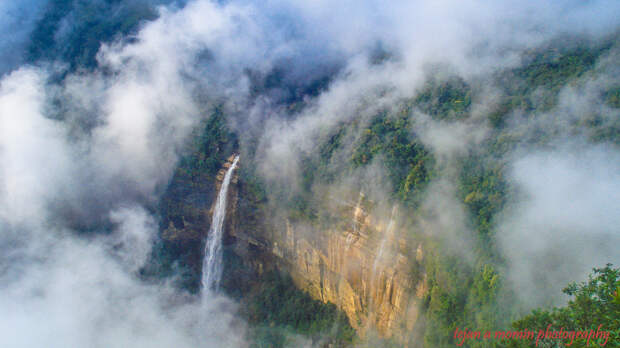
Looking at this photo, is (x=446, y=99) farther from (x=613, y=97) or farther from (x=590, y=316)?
(x=590, y=316)

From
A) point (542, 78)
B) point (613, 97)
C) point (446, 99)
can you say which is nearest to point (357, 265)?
point (446, 99)

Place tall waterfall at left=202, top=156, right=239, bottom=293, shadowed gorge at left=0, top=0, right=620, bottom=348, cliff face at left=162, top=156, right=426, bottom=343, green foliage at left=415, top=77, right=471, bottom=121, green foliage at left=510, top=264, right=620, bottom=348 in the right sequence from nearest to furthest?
green foliage at left=510, top=264, right=620, bottom=348 → shadowed gorge at left=0, top=0, right=620, bottom=348 → cliff face at left=162, top=156, right=426, bottom=343 → green foliage at left=415, top=77, right=471, bottom=121 → tall waterfall at left=202, top=156, right=239, bottom=293

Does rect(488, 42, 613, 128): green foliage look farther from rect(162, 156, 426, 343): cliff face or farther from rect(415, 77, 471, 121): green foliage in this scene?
rect(162, 156, 426, 343): cliff face

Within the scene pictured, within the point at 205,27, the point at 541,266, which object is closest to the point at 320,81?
the point at 205,27

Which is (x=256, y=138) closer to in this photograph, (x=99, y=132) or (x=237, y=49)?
(x=237, y=49)

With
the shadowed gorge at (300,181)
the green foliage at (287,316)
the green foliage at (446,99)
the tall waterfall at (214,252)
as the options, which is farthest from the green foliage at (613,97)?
the tall waterfall at (214,252)

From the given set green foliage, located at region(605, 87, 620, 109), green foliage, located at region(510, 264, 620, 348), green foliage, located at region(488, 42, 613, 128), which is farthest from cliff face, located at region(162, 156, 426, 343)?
green foliage, located at region(605, 87, 620, 109)
